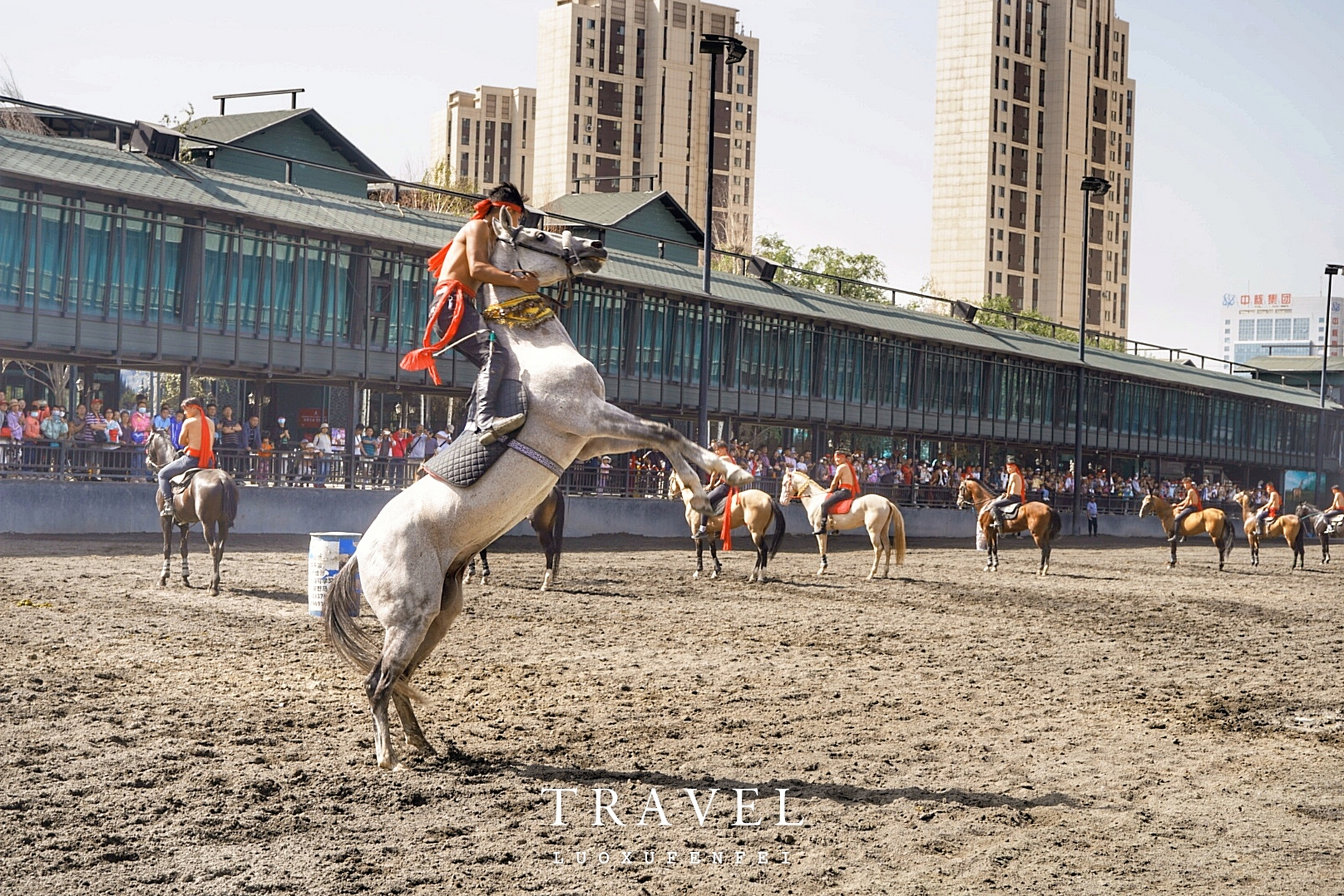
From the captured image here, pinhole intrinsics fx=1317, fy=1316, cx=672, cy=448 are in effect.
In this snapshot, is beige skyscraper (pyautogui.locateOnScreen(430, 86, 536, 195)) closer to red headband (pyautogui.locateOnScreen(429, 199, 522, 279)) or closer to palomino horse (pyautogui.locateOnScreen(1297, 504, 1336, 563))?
palomino horse (pyautogui.locateOnScreen(1297, 504, 1336, 563))

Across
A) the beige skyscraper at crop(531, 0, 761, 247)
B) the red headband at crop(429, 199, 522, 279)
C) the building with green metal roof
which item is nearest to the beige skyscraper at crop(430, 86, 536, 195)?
the beige skyscraper at crop(531, 0, 761, 247)

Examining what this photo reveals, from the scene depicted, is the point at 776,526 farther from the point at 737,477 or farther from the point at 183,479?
the point at 737,477

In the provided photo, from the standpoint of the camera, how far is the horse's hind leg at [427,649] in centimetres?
783

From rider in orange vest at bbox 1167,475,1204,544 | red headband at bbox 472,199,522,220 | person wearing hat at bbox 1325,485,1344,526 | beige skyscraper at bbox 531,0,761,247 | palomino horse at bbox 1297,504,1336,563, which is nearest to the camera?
red headband at bbox 472,199,522,220

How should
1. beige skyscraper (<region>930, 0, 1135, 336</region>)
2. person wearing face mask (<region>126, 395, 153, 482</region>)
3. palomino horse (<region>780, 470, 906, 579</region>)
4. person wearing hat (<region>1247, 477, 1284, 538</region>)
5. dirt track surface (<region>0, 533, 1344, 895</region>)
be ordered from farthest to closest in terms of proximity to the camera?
beige skyscraper (<region>930, 0, 1135, 336</region>) < person wearing hat (<region>1247, 477, 1284, 538</region>) < person wearing face mask (<region>126, 395, 153, 482</region>) < palomino horse (<region>780, 470, 906, 579</region>) < dirt track surface (<region>0, 533, 1344, 895</region>)

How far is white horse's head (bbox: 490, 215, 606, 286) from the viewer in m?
7.66

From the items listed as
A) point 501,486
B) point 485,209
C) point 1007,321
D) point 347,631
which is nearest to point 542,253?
point 485,209

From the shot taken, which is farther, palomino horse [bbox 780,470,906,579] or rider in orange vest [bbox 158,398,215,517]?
palomino horse [bbox 780,470,906,579]

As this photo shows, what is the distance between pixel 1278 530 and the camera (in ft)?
114

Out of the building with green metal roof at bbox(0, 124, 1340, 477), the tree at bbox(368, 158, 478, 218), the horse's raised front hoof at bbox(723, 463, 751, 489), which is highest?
the tree at bbox(368, 158, 478, 218)

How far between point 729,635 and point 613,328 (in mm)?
25051

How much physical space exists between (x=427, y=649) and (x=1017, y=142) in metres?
122

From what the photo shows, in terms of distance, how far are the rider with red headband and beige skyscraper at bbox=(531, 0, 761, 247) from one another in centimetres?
11874

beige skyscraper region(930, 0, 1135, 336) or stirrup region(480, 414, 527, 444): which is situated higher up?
beige skyscraper region(930, 0, 1135, 336)
